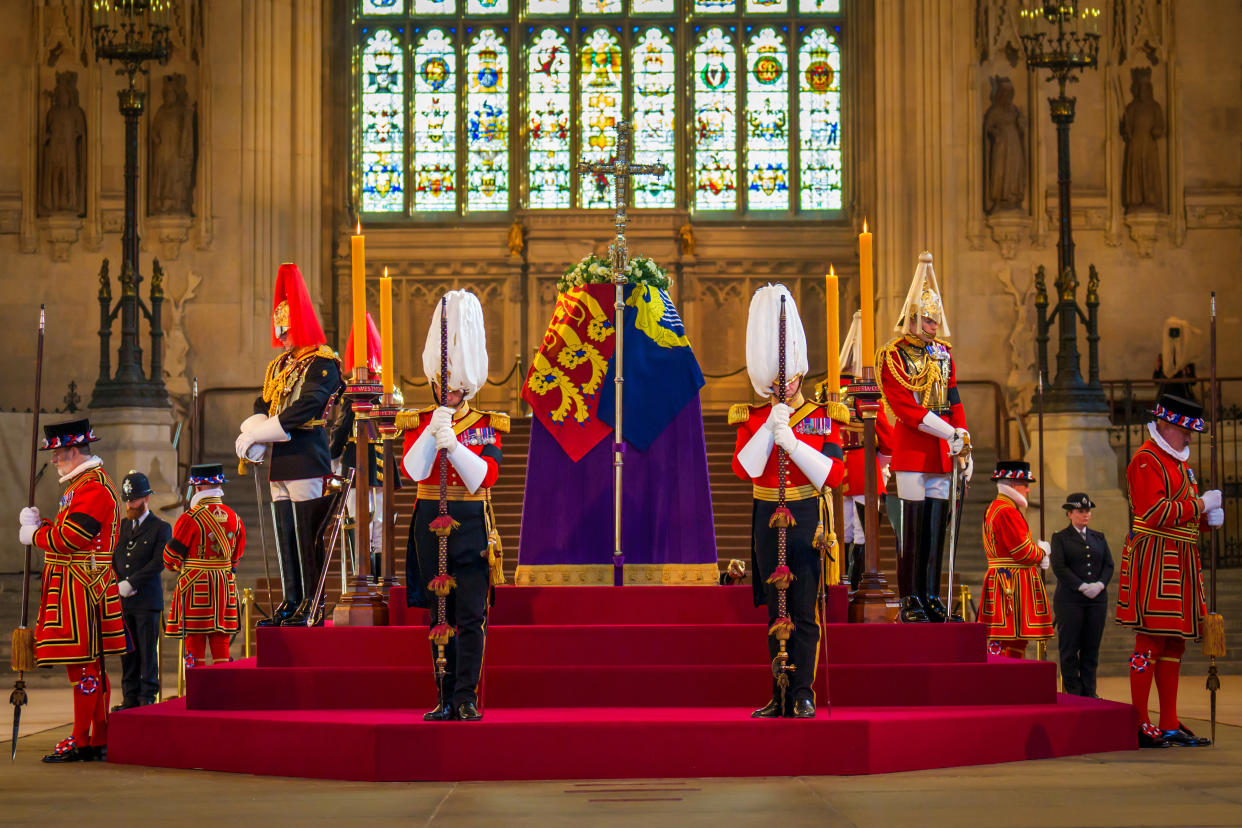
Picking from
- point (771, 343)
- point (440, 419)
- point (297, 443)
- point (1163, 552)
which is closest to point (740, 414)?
point (771, 343)

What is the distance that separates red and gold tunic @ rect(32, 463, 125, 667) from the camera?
7.95 m

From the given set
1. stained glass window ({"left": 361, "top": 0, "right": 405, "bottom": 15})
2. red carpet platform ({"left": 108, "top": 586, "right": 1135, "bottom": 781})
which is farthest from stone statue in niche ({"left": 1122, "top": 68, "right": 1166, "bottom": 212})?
red carpet platform ({"left": 108, "top": 586, "right": 1135, "bottom": 781})

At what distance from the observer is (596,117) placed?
878 inches

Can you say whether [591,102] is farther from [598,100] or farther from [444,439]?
[444,439]

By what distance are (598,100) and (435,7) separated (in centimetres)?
253

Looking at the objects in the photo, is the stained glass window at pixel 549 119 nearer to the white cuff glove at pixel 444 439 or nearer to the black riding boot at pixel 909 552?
the black riding boot at pixel 909 552

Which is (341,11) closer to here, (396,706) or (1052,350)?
(1052,350)

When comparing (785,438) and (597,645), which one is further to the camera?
(597,645)

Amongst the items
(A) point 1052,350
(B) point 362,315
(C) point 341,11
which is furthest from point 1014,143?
(B) point 362,315

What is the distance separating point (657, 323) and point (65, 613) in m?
3.58

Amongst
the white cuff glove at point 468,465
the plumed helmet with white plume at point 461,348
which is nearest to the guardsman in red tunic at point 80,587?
the plumed helmet with white plume at point 461,348

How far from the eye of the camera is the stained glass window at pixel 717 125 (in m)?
22.3

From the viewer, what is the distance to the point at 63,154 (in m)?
20.6

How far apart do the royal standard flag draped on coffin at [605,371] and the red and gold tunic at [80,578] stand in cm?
247
